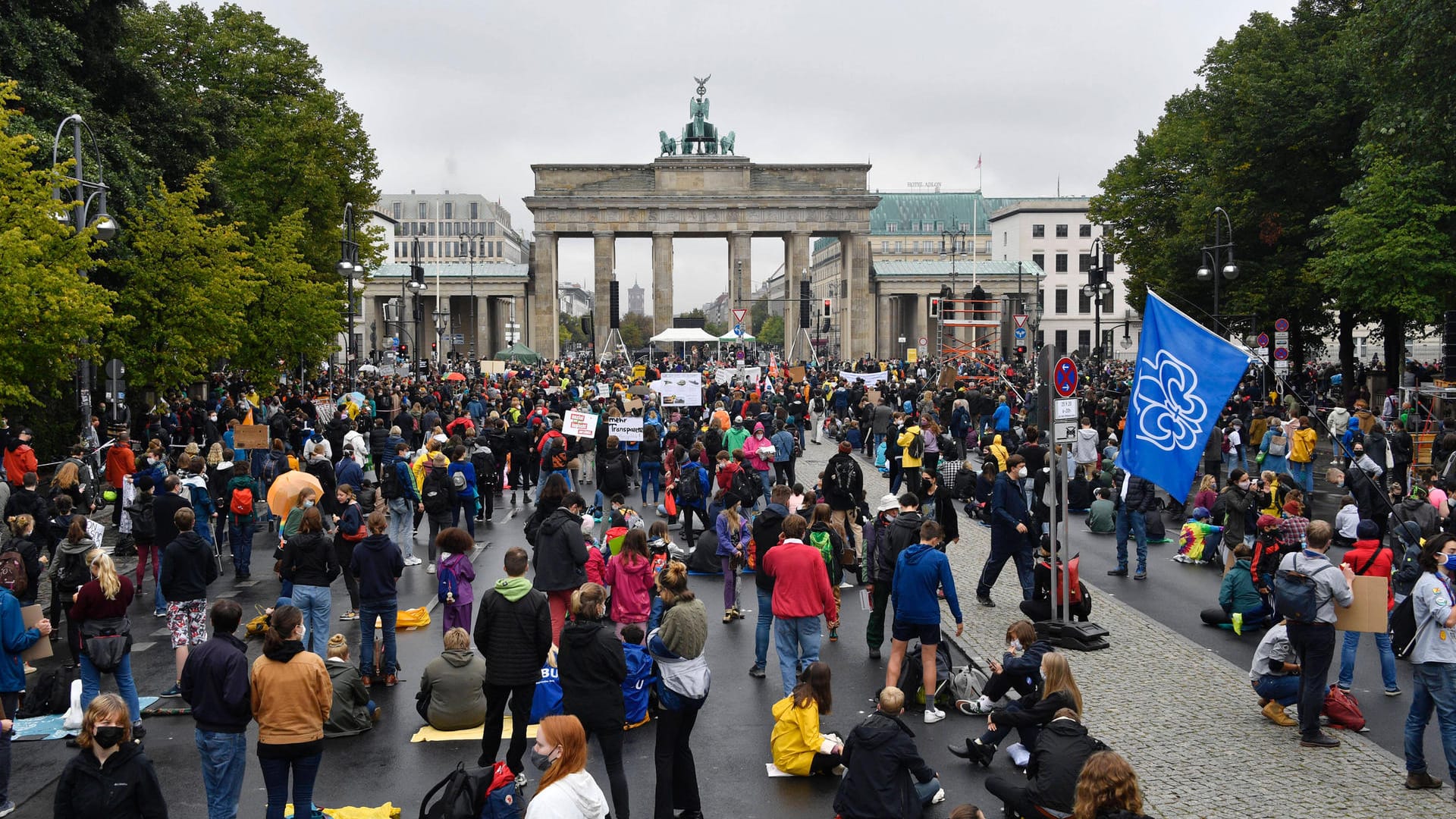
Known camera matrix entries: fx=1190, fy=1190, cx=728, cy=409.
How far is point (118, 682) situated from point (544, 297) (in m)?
79.6

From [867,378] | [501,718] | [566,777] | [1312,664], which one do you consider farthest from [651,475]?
[867,378]

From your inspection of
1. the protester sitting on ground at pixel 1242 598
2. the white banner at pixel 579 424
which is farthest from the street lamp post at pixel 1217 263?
the protester sitting on ground at pixel 1242 598

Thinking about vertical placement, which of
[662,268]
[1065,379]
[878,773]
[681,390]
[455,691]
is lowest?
[455,691]

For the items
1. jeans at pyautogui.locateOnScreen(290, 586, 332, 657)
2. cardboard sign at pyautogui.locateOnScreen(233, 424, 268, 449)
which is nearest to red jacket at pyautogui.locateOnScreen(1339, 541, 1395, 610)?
jeans at pyautogui.locateOnScreen(290, 586, 332, 657)

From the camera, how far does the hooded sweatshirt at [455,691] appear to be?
382 inches

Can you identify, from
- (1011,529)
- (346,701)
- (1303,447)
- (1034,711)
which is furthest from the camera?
(1303,447)

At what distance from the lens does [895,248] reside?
455 feet

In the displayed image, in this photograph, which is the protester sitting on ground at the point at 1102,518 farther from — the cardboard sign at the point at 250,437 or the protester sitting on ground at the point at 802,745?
the cardboard sign at the point at 250,437

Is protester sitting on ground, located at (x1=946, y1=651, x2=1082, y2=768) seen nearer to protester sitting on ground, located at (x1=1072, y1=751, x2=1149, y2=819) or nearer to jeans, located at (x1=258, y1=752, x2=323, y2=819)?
protester sitting on ground, located at (x1=1072, y1=751, x2=1149, y2=819)

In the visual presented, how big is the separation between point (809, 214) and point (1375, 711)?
7922cm

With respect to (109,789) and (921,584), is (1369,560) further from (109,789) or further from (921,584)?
(109,789)

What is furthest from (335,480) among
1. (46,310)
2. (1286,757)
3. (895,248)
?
(895,248)

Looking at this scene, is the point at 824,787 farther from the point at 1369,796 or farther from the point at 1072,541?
the point at 1072,541

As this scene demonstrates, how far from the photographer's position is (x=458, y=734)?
9828 millimetres
